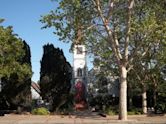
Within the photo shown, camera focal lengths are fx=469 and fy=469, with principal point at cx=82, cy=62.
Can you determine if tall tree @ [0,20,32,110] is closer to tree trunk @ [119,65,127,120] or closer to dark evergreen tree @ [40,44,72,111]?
dark evergreen tree @ [40,44,72,111]

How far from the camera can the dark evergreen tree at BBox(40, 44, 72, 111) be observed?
1748 inches

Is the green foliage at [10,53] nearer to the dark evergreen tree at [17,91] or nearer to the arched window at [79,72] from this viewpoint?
the dark evergreen tree at [17,91]

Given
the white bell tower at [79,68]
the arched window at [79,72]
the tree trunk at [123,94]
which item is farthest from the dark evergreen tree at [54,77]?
the arched window at [79,72]

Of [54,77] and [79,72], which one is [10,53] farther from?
[79,72]

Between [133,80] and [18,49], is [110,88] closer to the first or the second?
[133,80]

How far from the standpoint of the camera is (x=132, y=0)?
31844 mm

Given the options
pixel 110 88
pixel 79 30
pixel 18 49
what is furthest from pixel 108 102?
pixel 79 30

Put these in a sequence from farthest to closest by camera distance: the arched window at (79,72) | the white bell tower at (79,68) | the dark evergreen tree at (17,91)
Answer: the arched window at (79,72)
the white bell tower at (79,68)
the dark evergreen tree at (17,91)

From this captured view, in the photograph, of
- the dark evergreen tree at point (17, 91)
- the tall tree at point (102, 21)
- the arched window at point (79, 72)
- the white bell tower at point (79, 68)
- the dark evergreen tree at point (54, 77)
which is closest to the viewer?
the tall tree at point (102, 21)

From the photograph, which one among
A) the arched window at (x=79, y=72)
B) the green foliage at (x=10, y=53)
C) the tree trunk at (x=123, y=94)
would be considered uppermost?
the arched window at (x=79, y=72)

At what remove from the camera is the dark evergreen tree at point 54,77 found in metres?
44.4

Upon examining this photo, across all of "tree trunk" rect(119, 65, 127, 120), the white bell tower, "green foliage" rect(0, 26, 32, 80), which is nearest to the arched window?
the white bell tower

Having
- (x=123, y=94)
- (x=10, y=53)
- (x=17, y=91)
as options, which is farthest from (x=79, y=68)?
(x=123, y=94)

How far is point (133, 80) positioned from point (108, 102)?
612 inches
